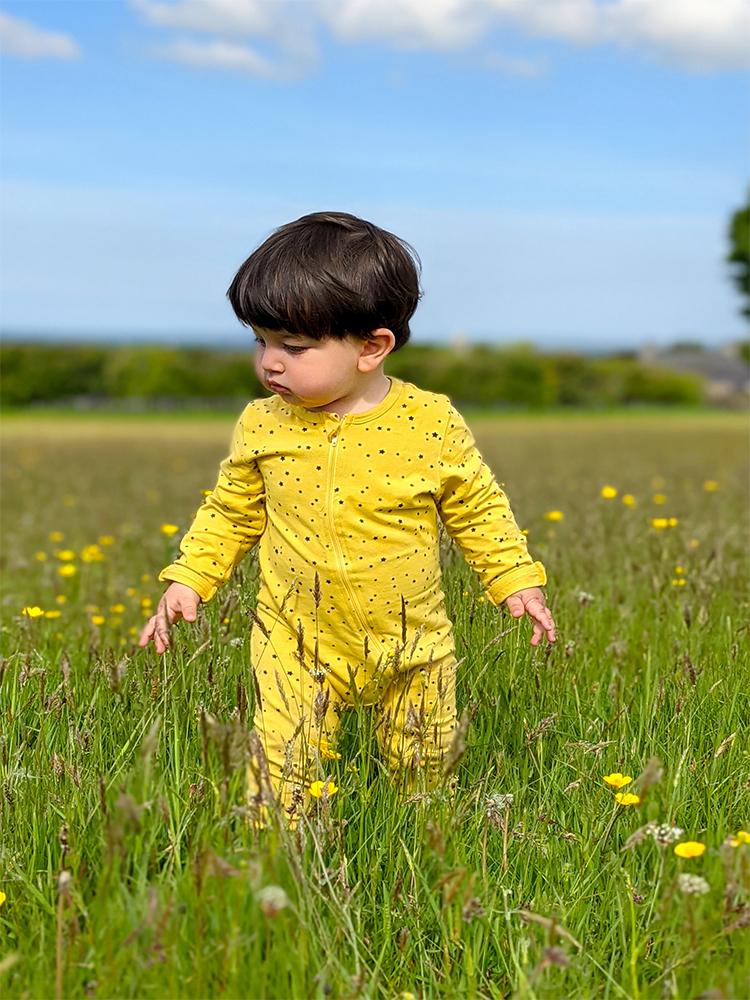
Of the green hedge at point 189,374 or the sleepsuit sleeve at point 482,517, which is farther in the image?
the green hedge at point 189,374

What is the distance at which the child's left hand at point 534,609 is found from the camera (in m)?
3.10

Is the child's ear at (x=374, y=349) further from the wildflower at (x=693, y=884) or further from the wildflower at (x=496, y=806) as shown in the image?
the wildflower at (x=693, y=884)

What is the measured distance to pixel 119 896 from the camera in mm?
1965

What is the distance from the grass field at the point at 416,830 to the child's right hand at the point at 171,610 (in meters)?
0.09

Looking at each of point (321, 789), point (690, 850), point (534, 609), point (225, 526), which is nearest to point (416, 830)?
point (321, 789)

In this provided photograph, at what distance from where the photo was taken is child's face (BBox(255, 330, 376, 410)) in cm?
296

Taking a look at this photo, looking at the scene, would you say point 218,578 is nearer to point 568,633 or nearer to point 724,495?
point 568,633

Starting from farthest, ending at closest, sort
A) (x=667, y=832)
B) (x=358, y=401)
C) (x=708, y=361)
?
1. (x=708, y=361)
2. (x=358, y=401)
3. (x=667, y=832)

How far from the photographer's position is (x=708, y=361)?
124m

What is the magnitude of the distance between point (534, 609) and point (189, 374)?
57.2 metres

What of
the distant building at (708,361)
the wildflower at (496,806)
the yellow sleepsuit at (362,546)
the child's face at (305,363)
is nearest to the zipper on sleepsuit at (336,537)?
the yellow sleepsuit at (362,546)

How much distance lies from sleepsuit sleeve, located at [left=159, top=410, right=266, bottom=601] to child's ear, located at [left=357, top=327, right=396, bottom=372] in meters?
0.42

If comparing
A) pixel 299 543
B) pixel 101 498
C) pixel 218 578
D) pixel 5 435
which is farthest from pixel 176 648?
pixel 5 435

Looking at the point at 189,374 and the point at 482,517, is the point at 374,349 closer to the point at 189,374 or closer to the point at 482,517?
the point at 482,517
